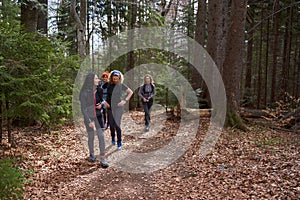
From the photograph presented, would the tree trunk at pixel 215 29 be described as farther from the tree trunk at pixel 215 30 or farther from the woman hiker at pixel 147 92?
the woman hiker at pixel 147 92

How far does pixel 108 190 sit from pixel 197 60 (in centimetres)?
1169

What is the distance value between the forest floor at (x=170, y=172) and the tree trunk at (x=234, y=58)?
116 cm

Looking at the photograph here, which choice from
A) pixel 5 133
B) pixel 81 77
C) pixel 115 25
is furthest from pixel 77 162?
pixel 115 25

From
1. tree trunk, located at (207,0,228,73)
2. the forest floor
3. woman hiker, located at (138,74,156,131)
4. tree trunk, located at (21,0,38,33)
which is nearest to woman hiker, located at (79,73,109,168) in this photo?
the forest floor

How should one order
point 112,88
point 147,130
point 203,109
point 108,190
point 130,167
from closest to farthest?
point 108,190
point 130,167
point 112,88
point 147,130
point 203,109

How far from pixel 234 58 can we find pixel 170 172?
17.6 feet

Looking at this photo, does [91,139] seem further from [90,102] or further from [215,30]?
[215,30]

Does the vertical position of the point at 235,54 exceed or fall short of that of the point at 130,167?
it exceeds it

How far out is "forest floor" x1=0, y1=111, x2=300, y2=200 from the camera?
4621 mm

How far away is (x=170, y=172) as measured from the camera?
5.83 m

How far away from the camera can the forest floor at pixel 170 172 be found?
4.62 meters

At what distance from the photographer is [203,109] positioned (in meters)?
11.2

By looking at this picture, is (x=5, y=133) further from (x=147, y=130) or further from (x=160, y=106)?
(x=160, y=106)

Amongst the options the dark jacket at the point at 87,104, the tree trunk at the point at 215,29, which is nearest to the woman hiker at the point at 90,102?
the dark jacket at the point at 87,104
